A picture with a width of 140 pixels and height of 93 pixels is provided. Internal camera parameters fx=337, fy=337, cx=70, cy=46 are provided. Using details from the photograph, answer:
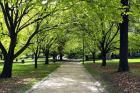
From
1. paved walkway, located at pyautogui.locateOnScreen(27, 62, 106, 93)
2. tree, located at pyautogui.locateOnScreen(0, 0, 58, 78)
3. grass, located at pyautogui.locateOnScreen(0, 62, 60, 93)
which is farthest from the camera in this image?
tree, located at pyautogui.locateOnScreen(0, 0, 58, 78)

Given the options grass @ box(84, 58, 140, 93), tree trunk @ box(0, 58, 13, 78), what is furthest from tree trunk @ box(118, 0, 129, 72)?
tree trunk @ box(0, 58, 13, 78)

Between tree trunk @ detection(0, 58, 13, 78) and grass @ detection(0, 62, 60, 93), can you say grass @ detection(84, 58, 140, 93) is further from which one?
tree trunk @ detection(0, 58, 13, 78)

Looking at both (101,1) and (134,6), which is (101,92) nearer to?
(101,1)

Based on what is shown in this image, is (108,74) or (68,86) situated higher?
(108,74)

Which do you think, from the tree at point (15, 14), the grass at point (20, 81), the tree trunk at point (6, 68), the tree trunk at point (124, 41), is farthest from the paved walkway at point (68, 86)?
the tree trunk at point (124, 41)

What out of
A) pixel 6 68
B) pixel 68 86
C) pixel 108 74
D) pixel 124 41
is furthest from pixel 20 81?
pixel 124 41

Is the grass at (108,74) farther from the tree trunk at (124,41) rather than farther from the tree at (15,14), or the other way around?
the tree at (15,14)

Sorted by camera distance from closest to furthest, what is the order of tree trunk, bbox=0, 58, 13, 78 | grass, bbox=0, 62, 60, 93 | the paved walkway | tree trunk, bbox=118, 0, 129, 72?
the paved walkway → grass, bbox=0, 62, 60, 93 → tree trunk, bbox=0, 58, 13, 78 → tree trunk, bbox=118, 0, 129, 72

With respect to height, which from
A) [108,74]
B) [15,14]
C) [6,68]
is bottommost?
[108,74]

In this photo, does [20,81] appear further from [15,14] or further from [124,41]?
[124,41]

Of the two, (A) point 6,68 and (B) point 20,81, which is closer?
(B) point 20,81

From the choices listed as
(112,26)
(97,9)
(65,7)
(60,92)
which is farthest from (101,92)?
(112,26)

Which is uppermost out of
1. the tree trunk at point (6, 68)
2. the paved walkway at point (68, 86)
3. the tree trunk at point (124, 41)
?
the tree trunk at point (124, 41)

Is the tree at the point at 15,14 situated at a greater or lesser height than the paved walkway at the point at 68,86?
greater
